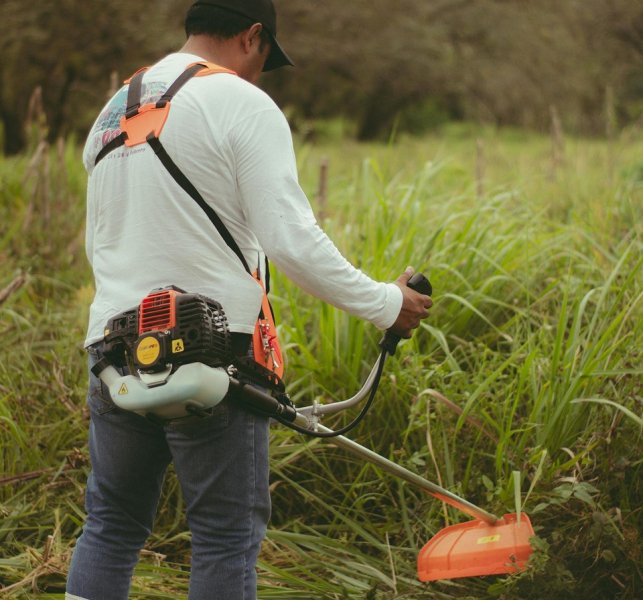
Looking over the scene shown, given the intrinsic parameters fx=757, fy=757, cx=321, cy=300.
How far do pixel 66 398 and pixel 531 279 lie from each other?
7.02 ft

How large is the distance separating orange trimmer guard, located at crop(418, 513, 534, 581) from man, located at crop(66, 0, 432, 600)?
0.71 metres

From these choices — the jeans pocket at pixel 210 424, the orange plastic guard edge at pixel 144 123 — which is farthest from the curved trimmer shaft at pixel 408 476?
the orange plastic guard edge at pixel 144 123

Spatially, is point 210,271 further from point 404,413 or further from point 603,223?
point 603,223

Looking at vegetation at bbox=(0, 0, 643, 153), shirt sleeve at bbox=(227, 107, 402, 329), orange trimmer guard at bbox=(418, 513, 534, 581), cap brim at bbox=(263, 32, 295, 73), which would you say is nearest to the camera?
shirt sleeve at bbox=(227, 107, 402, 329)

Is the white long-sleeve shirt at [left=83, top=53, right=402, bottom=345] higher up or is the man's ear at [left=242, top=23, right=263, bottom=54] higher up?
the man's ear at [left=242, top=23, right=263, bottom=54]

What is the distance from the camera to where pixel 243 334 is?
1875 millimetres

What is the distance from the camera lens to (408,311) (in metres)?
2.02

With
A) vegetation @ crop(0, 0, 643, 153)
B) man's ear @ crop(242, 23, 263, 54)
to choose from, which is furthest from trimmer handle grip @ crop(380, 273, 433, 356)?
vegetation @ crop(0, 0, 643, 153)

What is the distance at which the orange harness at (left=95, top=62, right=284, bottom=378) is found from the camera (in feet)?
5.91

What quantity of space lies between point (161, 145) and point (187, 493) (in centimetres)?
86

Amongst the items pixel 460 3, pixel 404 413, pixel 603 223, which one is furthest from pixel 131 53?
pixel 460 3

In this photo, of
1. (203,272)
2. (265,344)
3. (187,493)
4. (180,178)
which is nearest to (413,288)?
(265,344)

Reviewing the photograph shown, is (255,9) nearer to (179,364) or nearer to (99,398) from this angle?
(179,364)

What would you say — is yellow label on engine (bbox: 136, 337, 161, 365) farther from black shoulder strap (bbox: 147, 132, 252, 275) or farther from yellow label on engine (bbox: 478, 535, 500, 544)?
yellow label on engine (bbox: 478, 535, 500, 544)
